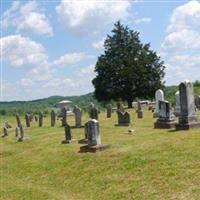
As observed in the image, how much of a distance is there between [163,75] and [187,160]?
5415 centimetres

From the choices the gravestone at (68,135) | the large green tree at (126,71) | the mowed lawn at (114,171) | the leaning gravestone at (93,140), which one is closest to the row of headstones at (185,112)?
the mowed lawn at (114,171)

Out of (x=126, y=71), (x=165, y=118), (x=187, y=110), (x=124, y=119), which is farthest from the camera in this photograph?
(x=126, y=71)

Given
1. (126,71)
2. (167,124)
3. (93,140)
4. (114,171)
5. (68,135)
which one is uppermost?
(126,71)

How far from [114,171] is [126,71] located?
4994 cm

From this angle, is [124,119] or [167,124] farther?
[124,119]

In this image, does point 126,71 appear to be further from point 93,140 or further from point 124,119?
point 93,140

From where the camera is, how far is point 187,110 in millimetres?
23500

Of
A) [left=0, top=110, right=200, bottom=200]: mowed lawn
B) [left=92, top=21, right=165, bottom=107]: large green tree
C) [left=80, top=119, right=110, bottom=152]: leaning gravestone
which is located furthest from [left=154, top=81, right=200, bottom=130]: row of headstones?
[left=92, top=21, right=165, bottom=107]: large green tree

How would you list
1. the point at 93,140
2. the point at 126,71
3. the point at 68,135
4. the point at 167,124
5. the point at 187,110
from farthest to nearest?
the point at 126,71, the point at 167,124, the point at 68,135, the point at 187,110, the point at 93,140

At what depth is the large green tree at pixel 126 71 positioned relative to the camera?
66688mm

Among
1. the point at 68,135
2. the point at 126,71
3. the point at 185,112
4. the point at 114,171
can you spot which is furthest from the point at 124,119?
the point at 126,71

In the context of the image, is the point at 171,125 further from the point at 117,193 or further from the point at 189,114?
the point at 117,193

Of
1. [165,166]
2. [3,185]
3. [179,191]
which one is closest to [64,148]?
→ [3,185]

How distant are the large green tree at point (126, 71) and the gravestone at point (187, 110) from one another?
137ft
